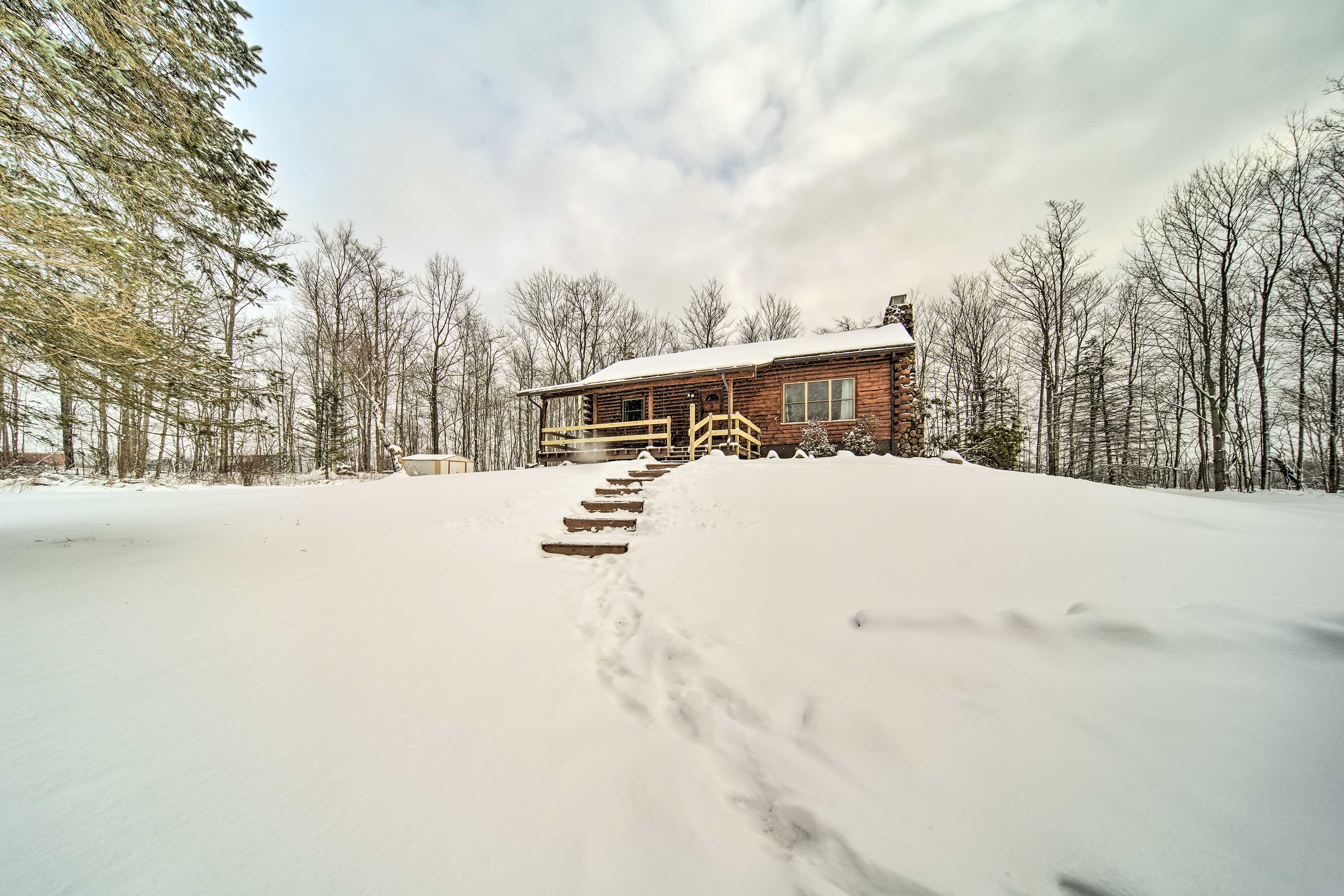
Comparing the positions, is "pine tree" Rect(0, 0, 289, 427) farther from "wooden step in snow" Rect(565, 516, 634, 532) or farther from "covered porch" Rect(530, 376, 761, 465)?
"covered porch" Rect(530, 376, 761, 465)

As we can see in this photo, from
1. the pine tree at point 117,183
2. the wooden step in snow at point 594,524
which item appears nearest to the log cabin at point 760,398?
the wooden step in snow at point 594,524

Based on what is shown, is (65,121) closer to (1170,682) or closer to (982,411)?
(1170,682)

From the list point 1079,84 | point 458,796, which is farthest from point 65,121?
point 1079,84

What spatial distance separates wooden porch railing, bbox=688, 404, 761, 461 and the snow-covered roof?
5.52ft

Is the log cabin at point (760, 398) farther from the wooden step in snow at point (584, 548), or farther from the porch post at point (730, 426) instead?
the wooden step in snow at point (584, 548)

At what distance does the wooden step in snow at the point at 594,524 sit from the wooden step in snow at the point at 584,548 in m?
0.74

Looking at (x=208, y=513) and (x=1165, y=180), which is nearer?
(x=208, y=513)

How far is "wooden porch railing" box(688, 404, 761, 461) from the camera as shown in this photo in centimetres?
1037

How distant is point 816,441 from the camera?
38.7ft

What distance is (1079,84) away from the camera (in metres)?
9.09

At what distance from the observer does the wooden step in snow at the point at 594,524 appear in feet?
18.3

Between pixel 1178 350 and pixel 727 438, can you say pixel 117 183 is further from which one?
pixel 1178 350

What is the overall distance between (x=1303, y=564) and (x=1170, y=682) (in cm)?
250

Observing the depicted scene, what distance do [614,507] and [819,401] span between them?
8.66 m
